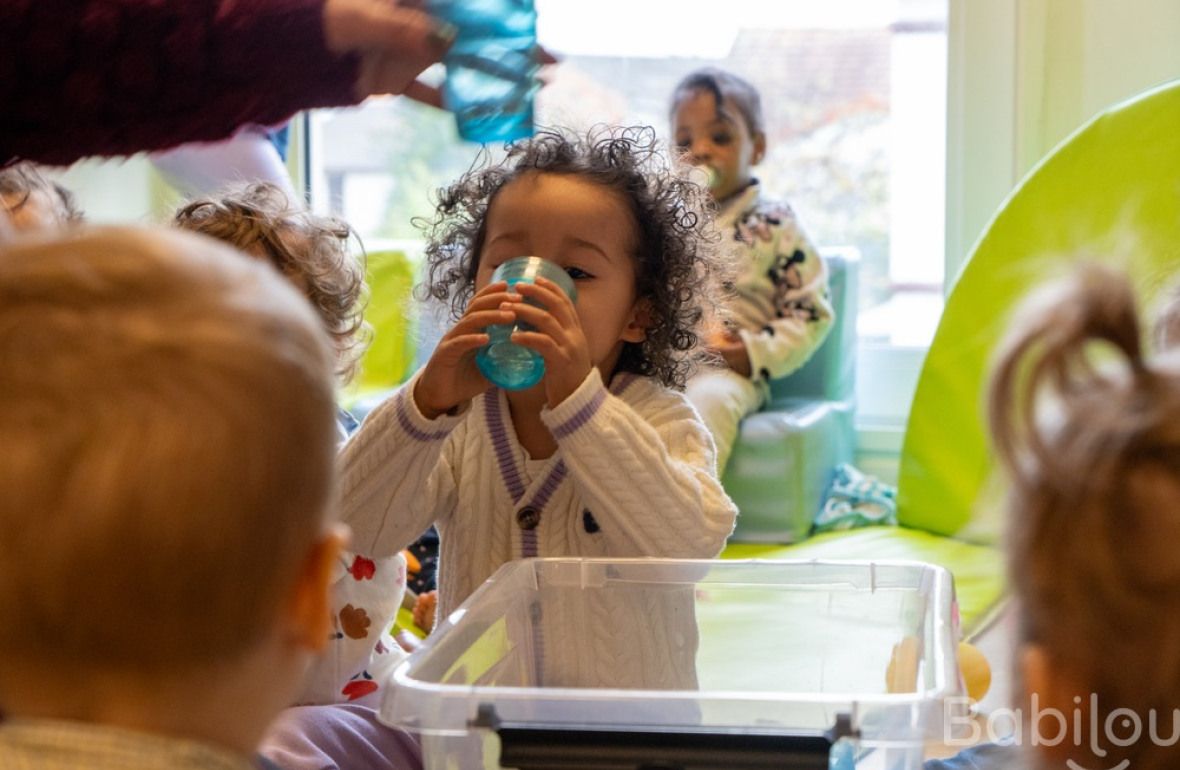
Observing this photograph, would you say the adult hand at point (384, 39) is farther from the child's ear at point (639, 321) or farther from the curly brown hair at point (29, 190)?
the curly brown hair at point (29, 190)

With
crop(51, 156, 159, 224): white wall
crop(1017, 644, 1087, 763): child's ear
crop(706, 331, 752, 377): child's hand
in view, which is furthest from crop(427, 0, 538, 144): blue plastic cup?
crop(51, 156, 159, 224): white wall

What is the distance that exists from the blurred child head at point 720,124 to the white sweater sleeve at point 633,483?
1.63 meters

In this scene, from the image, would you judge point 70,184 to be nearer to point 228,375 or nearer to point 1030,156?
point 1030,156

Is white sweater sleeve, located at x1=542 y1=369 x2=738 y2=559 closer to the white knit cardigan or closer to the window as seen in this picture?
the white knit cardigan

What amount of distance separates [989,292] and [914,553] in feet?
1.42

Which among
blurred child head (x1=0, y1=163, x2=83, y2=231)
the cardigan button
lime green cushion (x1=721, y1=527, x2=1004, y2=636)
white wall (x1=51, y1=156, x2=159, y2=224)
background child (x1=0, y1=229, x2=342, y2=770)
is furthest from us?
white wall (x1=51, y1=156, x2=159, y2=224)

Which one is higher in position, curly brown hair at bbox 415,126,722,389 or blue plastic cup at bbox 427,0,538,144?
blue plastic cup at bbox 427,0,538,144

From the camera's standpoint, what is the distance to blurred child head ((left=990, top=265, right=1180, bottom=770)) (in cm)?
54

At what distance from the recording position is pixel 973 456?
227 cm

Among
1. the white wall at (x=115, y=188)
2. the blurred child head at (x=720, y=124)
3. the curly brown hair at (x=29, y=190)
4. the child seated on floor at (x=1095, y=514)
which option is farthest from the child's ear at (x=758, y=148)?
the child seated on floor at (x=1095, y=514)

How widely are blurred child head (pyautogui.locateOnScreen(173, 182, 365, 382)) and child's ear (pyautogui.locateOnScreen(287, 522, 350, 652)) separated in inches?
28.6

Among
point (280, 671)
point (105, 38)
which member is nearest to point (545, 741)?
point (280, 671)

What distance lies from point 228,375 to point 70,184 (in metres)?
2.36

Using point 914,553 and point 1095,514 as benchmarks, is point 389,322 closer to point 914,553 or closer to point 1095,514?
point 914,553
